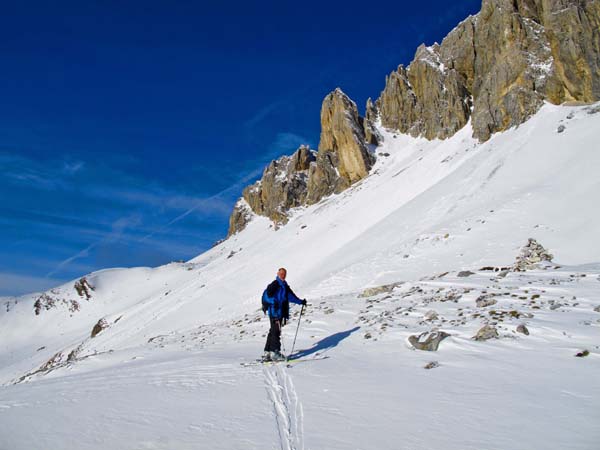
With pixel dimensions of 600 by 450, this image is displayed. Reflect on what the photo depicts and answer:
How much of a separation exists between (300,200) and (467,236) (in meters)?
69.8

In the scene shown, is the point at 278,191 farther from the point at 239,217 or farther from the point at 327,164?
the point at 239,217

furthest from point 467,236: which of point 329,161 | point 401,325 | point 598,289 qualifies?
point 329,161

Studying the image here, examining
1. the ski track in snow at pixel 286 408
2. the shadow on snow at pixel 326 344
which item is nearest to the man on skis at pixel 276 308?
the shadow on snow at pixel 326 344

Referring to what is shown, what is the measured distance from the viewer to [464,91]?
6084 cm

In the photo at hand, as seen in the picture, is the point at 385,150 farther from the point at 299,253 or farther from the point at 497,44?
the point at 299,253

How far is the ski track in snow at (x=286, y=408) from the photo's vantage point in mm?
4727

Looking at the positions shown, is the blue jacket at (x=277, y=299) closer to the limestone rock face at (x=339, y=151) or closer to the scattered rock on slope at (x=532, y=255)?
the scattered rock on slope at (x=532, y=255)

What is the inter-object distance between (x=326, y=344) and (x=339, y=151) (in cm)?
7400

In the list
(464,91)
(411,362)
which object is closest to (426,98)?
Result: (464,91)

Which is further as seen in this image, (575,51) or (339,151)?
(339,151)

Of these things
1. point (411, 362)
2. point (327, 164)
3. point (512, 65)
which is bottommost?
point (411, 362)

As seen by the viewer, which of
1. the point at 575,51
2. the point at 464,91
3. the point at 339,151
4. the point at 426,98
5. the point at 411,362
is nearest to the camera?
the point at 411,362

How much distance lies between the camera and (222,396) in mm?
6613

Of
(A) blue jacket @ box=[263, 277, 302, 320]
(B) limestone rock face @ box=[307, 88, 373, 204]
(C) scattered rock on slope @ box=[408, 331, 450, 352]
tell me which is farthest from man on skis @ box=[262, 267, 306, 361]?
(B) limestone rock face @ box=[307, 88, 373, 204]
